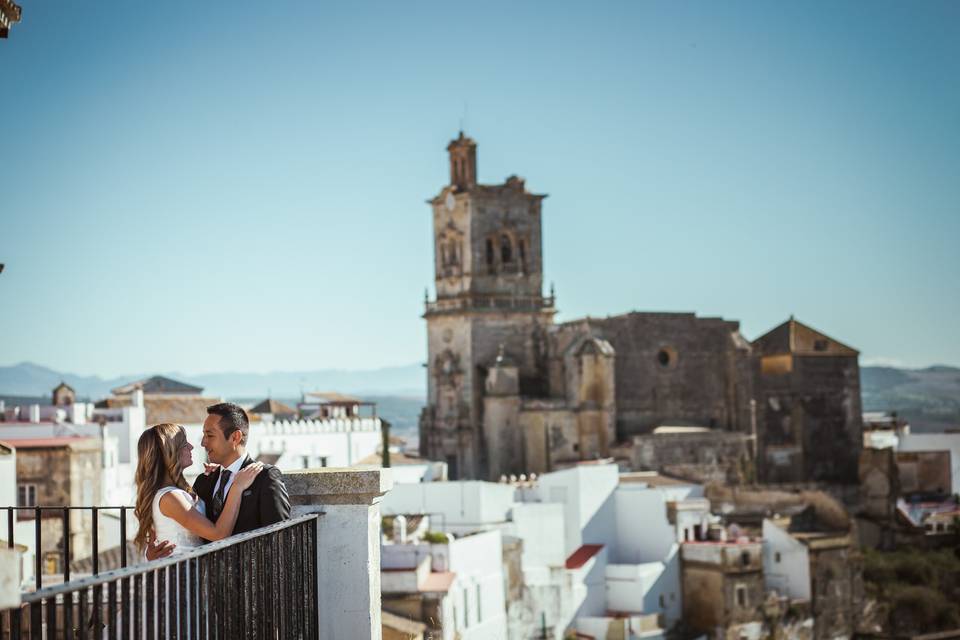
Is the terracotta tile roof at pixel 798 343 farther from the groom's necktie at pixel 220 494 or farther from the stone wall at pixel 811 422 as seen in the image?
the groom's necktie at pixel 220 494

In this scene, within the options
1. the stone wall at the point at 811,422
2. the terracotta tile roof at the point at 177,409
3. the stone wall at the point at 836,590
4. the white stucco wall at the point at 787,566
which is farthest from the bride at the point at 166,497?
the stone wall at the point at 811,422

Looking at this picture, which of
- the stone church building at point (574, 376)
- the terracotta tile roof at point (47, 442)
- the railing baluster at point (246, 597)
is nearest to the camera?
the railing baluster at point (246, 597)

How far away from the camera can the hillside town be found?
3747 cm

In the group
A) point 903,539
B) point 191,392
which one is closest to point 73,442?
point 903,539

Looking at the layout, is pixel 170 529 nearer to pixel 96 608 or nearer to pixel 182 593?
pixel 182 593

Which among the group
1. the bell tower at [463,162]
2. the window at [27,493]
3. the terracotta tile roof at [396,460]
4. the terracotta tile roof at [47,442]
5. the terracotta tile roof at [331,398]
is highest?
the bell tower at [463,162]

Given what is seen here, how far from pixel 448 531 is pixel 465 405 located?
14.5 m

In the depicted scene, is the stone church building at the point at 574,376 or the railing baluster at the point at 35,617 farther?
the stone church building at the point at 574,376

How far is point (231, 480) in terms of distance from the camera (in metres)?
7.41

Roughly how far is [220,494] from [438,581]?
25.3 meters

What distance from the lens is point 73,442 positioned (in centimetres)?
3638

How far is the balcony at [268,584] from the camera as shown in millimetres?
5781

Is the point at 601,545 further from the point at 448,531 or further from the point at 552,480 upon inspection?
the point at 448,531

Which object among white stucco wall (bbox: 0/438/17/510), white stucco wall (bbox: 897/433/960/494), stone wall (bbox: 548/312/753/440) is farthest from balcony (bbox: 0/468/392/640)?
white stucco wall (bbox: 897/433/960/494)
